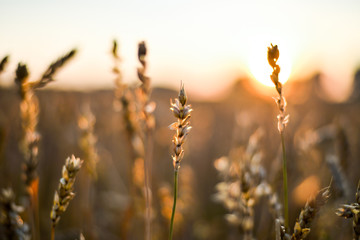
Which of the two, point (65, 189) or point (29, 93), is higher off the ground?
point (29, 93)

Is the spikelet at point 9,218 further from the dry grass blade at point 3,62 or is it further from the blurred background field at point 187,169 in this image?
the blurred background field at point 187,169

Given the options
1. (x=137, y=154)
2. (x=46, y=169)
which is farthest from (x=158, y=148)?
(x=137, y=154)

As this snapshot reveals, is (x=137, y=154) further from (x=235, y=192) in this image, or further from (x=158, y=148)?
(x=158, y=148)

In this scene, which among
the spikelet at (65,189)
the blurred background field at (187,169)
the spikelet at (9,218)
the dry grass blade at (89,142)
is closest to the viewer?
the spikelet at (65,189)

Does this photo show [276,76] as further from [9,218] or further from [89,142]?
[89,142]

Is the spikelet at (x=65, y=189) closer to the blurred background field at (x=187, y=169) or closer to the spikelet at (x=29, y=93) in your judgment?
the spikelet at (x=29, y=93)

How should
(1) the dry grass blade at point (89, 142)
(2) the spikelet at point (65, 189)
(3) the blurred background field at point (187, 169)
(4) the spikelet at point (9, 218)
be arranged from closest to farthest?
(2) the spikelet at point (65, 189)
(4) the spikelet at point (9, 218)
(1) the dry grass blade at point (89, 142)
(3) the blurred background field at point (187, 169)

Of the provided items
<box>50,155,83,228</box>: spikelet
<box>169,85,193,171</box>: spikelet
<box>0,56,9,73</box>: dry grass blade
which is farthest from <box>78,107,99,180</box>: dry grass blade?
<box>169,85,193,171</box>: spikelet

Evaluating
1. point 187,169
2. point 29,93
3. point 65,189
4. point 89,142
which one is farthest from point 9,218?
point 187,169

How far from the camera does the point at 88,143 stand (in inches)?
77.6

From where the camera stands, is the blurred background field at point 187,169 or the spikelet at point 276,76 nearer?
the spikelet at point 276,76

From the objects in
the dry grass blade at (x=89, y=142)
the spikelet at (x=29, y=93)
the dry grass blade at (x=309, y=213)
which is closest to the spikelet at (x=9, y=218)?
the spikelet at (x=29, y=93)

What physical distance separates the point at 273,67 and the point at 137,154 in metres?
1.58

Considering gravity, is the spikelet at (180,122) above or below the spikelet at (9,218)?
above
